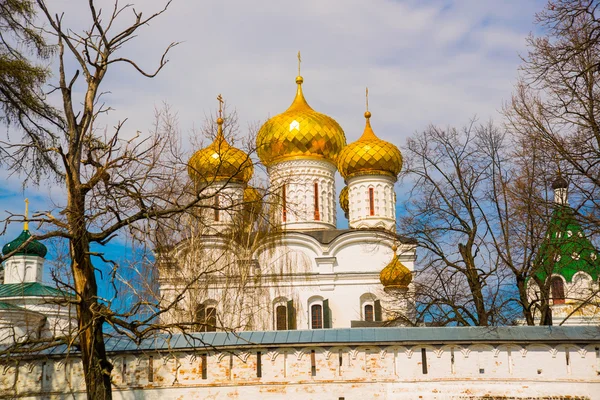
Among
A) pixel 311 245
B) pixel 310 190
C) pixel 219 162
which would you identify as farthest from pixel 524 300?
pixel 310 190

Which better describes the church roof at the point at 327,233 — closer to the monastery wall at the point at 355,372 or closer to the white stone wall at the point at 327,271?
the white stone wall at the point at 327,271

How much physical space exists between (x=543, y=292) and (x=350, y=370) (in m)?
5.45

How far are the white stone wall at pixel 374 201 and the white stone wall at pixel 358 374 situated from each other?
631 inches

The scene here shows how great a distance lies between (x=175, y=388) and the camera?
35.6 ft

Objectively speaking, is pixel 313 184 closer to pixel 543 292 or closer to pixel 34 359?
pixel 543 292

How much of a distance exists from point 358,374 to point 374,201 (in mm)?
16501

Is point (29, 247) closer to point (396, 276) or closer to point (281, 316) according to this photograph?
point (281, 316)

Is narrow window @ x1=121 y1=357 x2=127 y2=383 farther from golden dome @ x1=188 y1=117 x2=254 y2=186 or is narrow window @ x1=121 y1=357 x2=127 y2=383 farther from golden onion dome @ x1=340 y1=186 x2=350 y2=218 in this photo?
golden onion dome @ x1=340 y1=186 x2=350 y2=218

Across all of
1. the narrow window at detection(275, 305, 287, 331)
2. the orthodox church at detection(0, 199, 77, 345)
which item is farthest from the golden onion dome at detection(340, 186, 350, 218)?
the orthodox church at detection(0, 199, 77, 345)

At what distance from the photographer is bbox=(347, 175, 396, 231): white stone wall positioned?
88.6 feet

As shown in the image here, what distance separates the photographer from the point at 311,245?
82.5ft

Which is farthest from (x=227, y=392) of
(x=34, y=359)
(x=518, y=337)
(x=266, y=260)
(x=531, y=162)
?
(x=266, y=260)

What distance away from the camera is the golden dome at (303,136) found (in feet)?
90.6

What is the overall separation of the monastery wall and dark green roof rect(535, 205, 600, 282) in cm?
144
